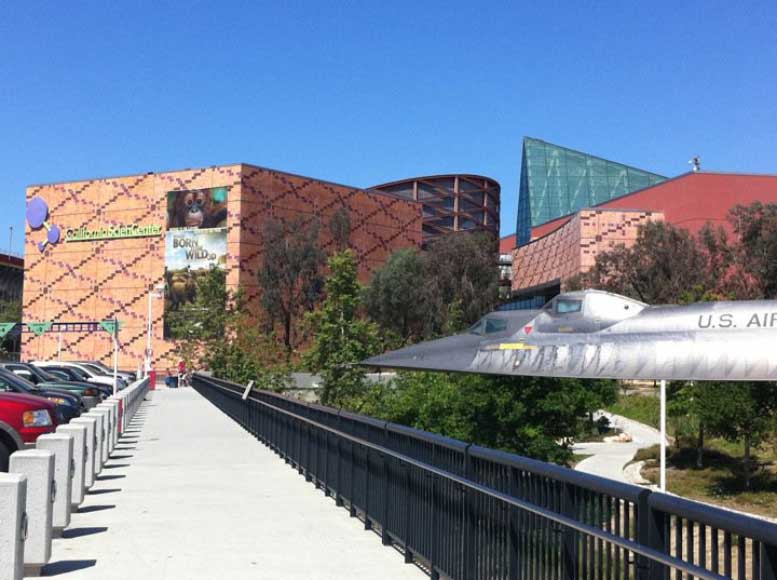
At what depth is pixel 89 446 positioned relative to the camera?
40.1 ft

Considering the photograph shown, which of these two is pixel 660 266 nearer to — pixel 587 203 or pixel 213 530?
pixel 213 530

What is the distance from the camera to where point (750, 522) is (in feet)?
10.7

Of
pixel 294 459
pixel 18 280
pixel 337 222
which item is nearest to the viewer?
pixel 294 459

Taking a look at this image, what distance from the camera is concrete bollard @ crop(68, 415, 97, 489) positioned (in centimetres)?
1195

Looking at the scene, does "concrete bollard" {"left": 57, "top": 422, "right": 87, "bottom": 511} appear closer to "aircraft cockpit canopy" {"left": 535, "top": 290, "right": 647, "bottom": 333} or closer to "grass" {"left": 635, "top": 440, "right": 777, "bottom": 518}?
"aircraft cockpit canopy" {"left": 535, "top": 290, "right": 647, "bottom": 333}

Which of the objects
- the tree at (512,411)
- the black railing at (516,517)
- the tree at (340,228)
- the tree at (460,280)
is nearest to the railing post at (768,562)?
the black railing at (516,517)

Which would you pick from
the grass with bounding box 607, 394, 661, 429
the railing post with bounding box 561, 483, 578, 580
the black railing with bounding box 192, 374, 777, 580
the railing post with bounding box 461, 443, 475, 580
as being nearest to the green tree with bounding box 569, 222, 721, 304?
the grass with bounding box 607, 394, 661, 429

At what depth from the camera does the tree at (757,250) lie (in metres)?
58.5

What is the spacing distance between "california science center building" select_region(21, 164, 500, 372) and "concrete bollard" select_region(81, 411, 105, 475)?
69931 millimetres

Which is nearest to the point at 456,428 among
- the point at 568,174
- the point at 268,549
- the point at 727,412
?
the point at 727,412

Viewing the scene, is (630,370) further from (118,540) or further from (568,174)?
(568,174)

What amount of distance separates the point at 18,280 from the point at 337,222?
2663 inches

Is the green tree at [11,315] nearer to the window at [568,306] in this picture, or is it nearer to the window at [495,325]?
the window at [495,325]

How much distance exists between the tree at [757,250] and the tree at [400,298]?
2588 cm
